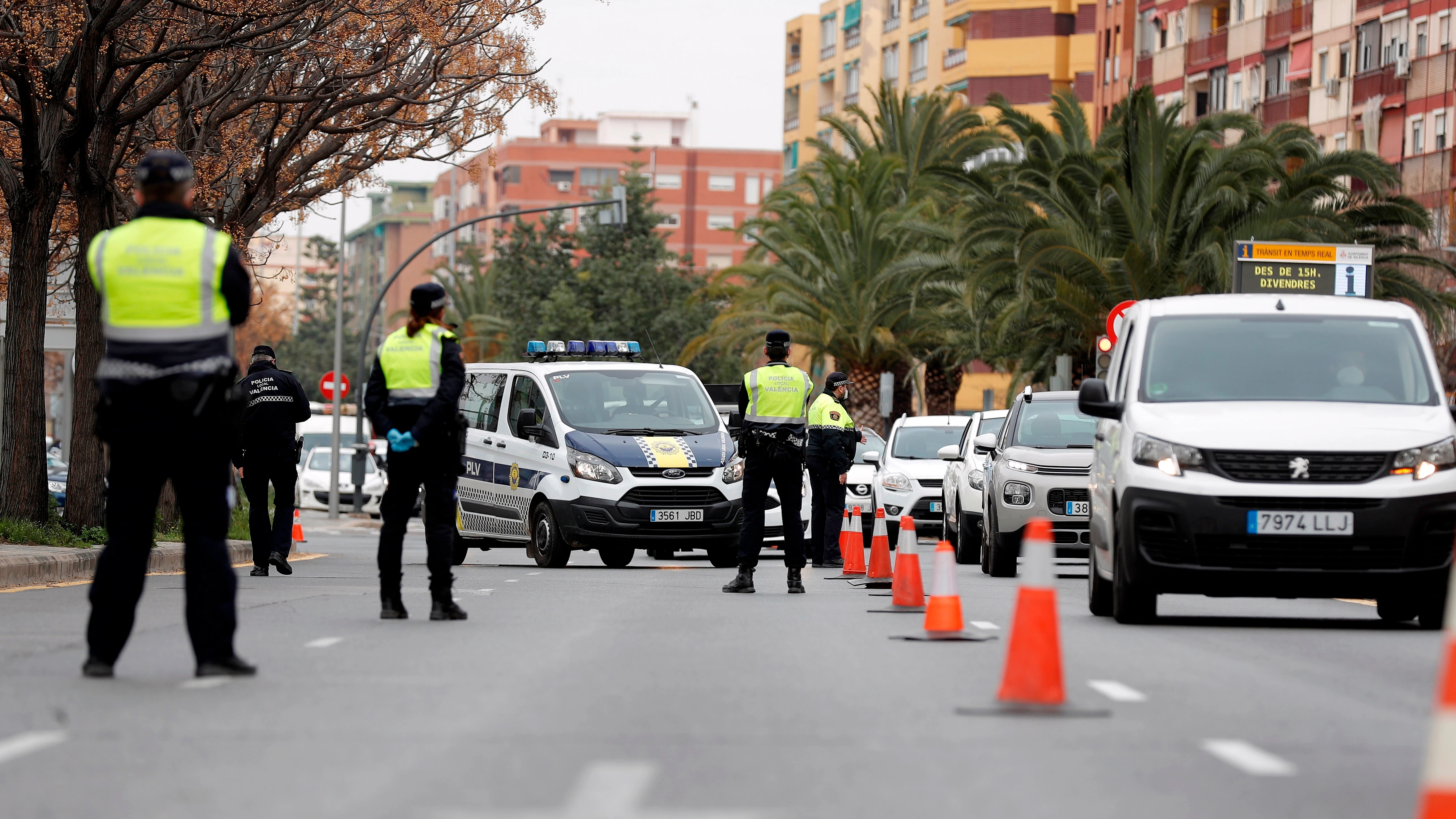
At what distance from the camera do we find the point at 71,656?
9.73 metres

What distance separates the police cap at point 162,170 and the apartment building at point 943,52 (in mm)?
65317

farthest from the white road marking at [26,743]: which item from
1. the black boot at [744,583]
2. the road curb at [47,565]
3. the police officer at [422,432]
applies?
the black boot at [744,583]

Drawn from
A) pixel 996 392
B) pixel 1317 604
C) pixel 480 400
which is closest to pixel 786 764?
pixel 1317 604

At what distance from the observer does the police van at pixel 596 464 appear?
20.5 metres

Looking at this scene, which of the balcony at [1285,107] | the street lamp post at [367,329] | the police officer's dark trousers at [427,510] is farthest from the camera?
the balcony at [1285,107]

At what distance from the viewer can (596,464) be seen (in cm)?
2048

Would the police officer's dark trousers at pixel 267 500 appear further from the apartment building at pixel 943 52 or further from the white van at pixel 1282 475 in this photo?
the apartment building at pixel 943 52

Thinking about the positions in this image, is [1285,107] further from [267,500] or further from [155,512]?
[155,512]

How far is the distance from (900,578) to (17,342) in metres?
9.30

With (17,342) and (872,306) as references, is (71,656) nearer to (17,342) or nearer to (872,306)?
(17,342)

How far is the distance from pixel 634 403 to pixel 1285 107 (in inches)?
1862

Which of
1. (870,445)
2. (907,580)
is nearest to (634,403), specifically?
(907,580)

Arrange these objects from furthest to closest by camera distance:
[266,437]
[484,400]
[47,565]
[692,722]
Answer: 1. [484,400]
2. [266,437]
3. [47,565]
4. [692,722]

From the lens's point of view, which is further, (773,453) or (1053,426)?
(1053,426)
